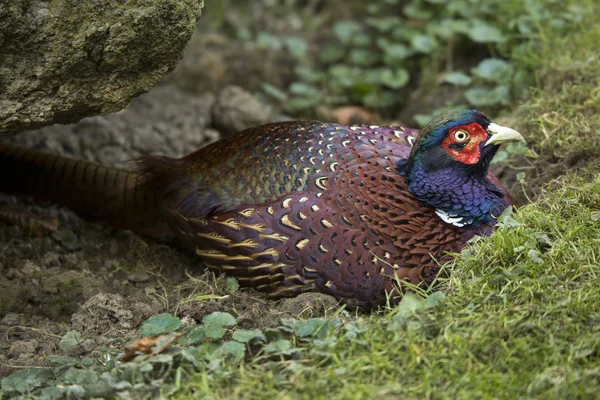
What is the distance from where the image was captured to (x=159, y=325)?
307 cm

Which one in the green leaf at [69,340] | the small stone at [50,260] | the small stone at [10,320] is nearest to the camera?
the green leaf at [69,340]

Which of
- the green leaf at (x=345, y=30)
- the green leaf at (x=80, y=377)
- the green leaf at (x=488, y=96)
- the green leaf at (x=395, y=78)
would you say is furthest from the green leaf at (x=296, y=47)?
the green leaf at (x=80, y=377)

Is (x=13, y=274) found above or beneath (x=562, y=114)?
beneath

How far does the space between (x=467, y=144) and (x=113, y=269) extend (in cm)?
187

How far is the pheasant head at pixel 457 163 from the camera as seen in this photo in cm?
356

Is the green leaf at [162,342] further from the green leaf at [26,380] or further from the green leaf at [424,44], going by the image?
the green leaf at [424,44]

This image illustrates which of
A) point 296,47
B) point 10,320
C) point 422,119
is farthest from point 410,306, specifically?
point 296,47

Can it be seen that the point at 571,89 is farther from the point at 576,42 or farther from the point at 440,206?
the point at 440,206

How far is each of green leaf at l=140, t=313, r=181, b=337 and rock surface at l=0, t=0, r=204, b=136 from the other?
97 centimetres

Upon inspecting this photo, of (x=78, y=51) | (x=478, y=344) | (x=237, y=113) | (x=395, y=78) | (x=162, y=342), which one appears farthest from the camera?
(x=395, y=78)

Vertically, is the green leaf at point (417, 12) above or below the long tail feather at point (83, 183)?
above

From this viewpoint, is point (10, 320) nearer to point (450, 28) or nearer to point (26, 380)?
Result: point (26, 380)

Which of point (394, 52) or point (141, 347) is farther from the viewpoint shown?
point (394, 52)

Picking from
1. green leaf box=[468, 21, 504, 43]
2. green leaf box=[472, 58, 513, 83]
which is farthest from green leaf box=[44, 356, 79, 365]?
green leaf box=[468, 21, 504, 43]
